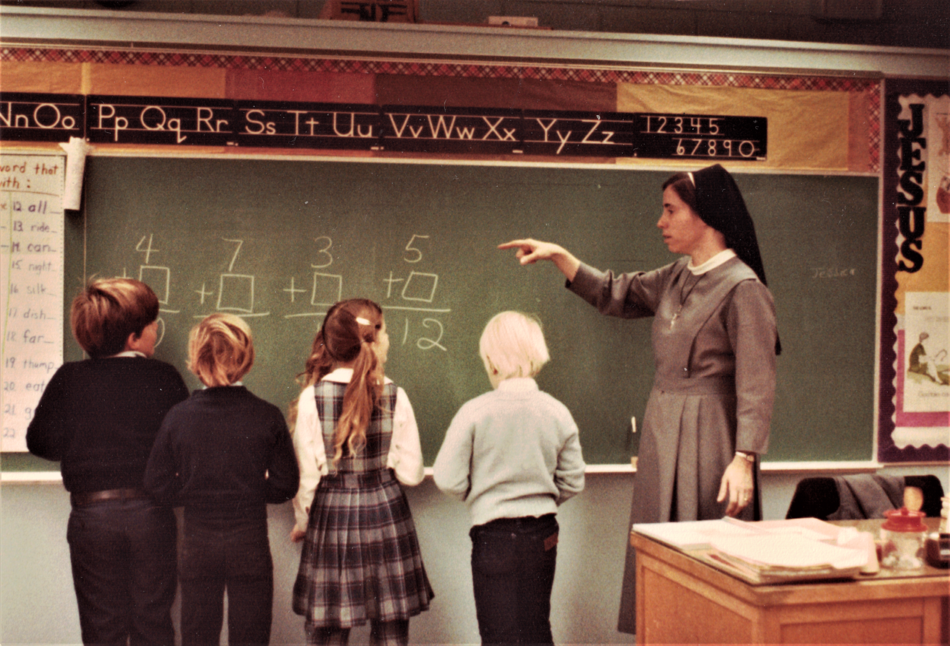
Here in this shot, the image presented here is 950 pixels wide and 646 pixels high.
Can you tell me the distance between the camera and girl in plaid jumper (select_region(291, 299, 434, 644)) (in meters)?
2.24

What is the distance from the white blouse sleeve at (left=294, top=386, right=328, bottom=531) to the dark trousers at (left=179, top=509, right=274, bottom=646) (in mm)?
177

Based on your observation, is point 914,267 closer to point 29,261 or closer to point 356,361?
point 356,361

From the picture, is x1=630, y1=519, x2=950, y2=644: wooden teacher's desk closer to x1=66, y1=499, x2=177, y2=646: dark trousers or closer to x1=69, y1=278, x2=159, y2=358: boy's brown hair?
x1=66, y1=499, x2=177, y2=646: dark trousers

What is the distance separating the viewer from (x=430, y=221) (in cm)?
273

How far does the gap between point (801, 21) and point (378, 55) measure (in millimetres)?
1898

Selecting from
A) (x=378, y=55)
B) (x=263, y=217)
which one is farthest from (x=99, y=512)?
(x=378, y=55)

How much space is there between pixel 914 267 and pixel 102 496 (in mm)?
3189

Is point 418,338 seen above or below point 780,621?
above

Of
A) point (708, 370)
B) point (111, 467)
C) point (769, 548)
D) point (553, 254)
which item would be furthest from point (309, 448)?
point (769, 548)

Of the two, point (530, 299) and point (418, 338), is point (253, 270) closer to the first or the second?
point (418, 338)

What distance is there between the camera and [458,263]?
275 centimetres

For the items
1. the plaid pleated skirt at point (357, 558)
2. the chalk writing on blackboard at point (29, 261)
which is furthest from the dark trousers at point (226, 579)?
the chalk writing on blackboard at point (29, 261)

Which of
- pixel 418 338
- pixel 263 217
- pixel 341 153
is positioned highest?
pixel 341 153

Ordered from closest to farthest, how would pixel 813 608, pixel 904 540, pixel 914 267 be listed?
1. pixel 813 608
2. pixel 904 540
3. pixel 914 267
